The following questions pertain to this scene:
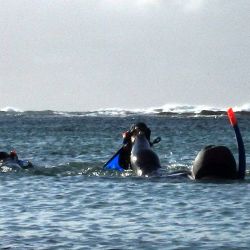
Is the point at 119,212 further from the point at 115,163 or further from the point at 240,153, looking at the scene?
the point at 115,163

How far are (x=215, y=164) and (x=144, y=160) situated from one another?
10.7ft

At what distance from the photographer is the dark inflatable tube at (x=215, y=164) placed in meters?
26.1

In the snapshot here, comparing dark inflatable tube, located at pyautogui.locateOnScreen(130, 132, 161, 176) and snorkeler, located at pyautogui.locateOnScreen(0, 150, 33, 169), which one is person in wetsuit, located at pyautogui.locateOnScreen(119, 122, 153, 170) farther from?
snorkeler, located at pyautogui.locateOnScreen(0, 150, 33, 169)

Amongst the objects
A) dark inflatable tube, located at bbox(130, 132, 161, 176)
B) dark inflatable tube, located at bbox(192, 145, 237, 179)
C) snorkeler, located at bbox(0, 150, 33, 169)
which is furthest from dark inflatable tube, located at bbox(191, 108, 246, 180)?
snorkeler, located at bbox(0, 150, 33, 169)

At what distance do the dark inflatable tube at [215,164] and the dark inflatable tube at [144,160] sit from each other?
2.17 metres

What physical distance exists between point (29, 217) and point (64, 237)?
2528mm

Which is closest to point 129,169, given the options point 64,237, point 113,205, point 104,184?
point 104,184

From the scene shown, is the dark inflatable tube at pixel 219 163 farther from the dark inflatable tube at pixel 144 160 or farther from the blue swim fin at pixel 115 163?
the blue swim fin at pixel 115 163

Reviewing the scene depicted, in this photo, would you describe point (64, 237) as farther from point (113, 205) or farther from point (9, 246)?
point (113, 205)

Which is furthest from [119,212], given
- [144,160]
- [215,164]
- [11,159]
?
[11,159]

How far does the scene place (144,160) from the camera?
29.1 metres

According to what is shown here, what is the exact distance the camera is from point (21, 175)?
3053 cm

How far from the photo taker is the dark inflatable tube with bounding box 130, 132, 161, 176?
28928mm

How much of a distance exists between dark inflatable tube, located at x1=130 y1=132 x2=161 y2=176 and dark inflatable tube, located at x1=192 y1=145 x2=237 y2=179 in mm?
2168
